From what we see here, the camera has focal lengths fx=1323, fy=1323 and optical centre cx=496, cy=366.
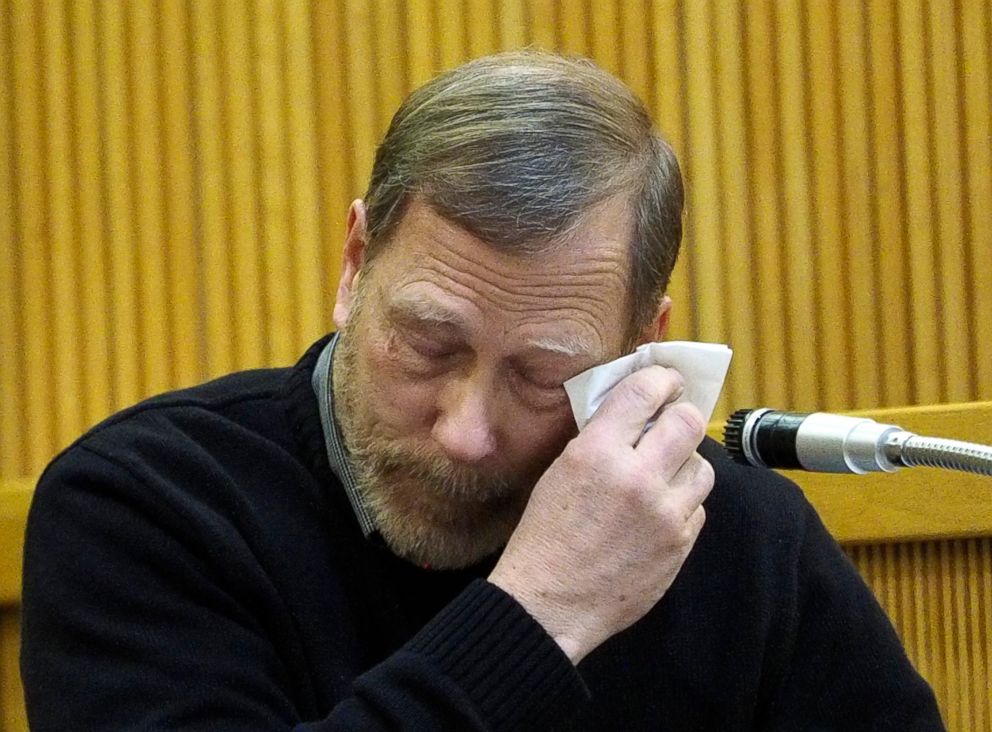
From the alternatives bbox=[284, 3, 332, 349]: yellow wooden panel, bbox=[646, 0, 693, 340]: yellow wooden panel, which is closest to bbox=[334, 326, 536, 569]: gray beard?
bbox=[284, 3, 332, 349]: yellow wooden panel

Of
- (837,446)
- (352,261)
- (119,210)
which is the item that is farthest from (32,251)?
(837,446)

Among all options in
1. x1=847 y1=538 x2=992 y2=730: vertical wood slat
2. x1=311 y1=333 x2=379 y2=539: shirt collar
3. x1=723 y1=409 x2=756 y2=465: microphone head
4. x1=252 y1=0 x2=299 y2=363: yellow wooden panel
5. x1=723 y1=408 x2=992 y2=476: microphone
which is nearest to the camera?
x1=723 y1=408 x2=992 y2=476: microphone

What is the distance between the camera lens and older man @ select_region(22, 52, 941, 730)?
3.94ft

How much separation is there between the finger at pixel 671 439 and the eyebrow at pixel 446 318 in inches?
4.2

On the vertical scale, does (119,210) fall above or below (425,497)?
above

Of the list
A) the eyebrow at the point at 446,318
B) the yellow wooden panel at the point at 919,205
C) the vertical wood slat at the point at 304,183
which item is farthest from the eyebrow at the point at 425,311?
the yellow wooden panel at the point at 919,205

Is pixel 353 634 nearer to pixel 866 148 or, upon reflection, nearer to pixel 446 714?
pixel 446 714

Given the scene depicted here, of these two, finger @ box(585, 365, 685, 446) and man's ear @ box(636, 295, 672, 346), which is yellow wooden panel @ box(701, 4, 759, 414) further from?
finger @ box(585, 365, 685, 446)

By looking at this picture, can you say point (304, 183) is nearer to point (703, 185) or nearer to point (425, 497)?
point (703, 185)

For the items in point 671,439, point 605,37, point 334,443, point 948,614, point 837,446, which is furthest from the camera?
point 605,37

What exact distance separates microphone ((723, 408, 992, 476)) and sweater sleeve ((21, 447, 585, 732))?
0.25 m

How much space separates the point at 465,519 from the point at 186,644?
1.02ft

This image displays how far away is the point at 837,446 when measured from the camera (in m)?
1.05

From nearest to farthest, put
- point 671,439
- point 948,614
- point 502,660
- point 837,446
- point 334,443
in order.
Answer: point 837,446 < point 502,660 < point 671,439 < point 334,443 < point 948,614
